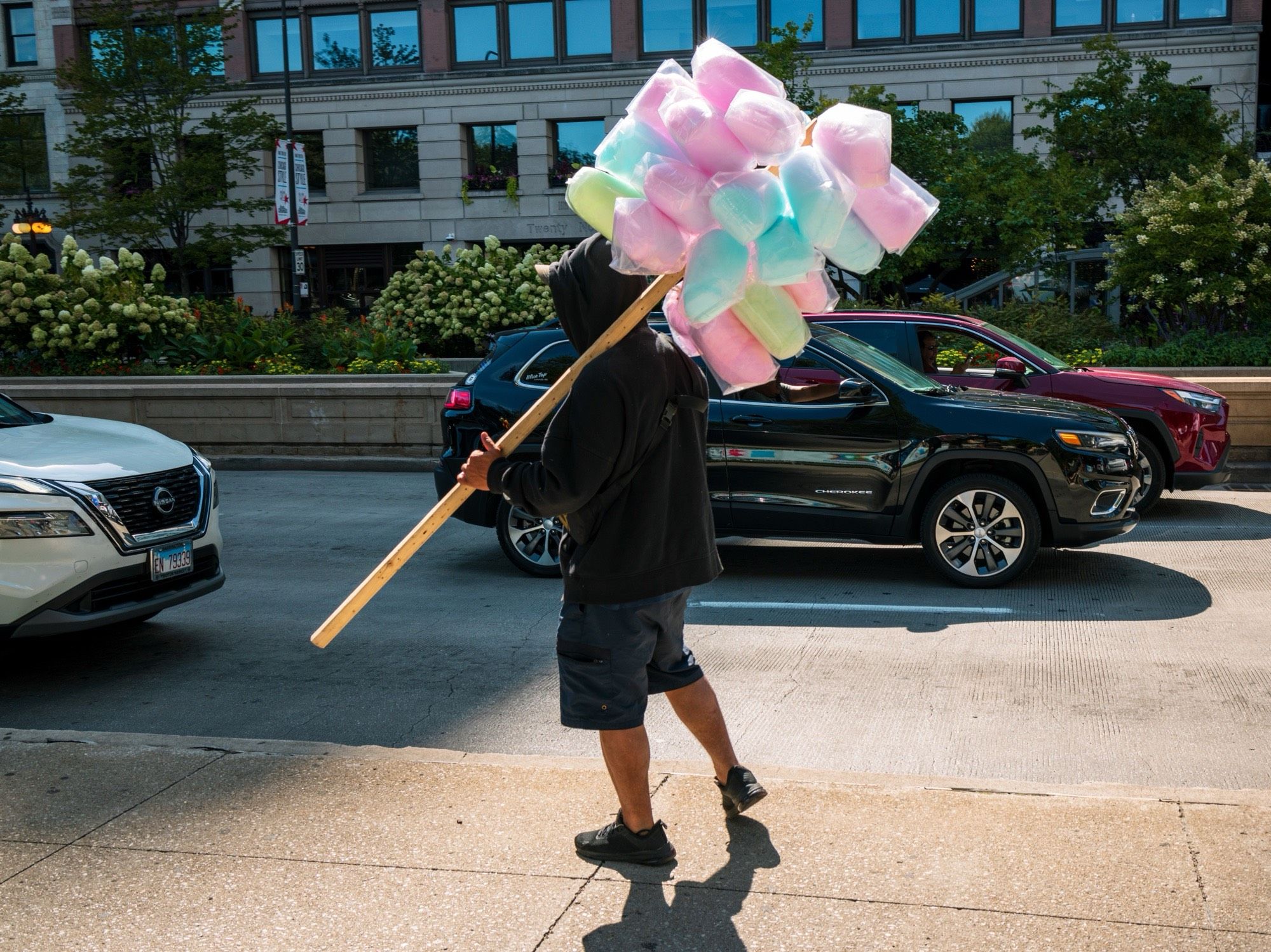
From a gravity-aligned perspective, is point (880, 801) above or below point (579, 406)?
below

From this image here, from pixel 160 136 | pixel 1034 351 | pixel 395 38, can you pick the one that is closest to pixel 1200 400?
pixel 1034 351

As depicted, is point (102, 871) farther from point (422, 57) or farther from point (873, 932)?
point (422, 57)

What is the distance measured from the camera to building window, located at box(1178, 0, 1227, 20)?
102ft

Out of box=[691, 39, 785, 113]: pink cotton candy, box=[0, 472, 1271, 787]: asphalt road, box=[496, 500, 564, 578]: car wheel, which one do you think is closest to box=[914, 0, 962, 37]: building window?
box=[0, 472, 1271, 787]: asphalt road

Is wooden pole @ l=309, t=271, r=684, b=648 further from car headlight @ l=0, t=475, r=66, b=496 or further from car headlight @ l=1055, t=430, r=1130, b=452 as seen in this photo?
car headlight @ l=1055, t=430, r=1130, b=452

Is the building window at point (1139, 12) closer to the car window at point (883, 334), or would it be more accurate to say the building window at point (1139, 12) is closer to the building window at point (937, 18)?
the building window at point (937, 18)

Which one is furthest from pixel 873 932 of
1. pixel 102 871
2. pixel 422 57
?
pixel 422 57

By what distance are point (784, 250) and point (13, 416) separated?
19.0 ft

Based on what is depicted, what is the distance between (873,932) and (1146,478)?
27.3ft

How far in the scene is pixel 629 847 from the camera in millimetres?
3867

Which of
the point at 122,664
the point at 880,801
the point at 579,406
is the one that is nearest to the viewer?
the point at 579,406

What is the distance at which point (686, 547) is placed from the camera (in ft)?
12.4

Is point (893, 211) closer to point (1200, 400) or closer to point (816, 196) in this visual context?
point (816, 196)

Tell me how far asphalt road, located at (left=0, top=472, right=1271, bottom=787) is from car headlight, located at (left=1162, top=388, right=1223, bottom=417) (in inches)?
52.2
